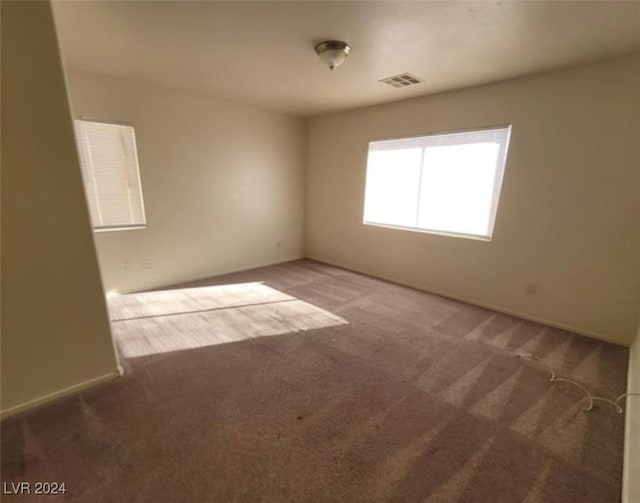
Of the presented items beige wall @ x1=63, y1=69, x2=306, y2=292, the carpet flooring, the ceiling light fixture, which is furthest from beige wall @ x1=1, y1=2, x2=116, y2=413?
beige wall @ x1=63, y1=69, x2=306, y2=292

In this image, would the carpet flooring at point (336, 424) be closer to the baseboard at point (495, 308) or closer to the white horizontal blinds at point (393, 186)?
the baseboard at point (495, 308)

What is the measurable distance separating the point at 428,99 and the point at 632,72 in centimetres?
173

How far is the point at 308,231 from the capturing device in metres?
5.45

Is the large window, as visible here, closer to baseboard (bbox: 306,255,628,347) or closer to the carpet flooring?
baseboard (bbox: 306,255,628,347)

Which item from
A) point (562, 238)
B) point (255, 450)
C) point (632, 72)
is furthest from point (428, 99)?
point (255, 450)

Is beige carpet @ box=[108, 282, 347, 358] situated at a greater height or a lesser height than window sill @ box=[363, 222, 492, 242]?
lesser

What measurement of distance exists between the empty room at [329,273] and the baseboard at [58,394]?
13mm

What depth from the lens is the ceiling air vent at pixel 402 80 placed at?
2.90 metres

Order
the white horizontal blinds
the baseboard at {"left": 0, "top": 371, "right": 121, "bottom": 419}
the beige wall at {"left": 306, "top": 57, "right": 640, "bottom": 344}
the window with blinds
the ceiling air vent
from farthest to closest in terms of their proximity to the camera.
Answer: the white horizontal blinds
the window with blinds
the ceiling air vent
the beige wall at {"left": 306, "top": 57, "right": 640, "bottom": 344}
the baseboard at {"left": 0, "top": 371, "right": 121, "bottom": 419}

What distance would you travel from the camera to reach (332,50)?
221 centimetres

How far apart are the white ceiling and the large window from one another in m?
0.64

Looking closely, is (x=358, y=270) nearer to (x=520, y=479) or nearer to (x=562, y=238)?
(x=562, y=238)

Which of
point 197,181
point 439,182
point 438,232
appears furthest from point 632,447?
point 197,181

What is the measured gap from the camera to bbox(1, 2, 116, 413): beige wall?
1.51m
